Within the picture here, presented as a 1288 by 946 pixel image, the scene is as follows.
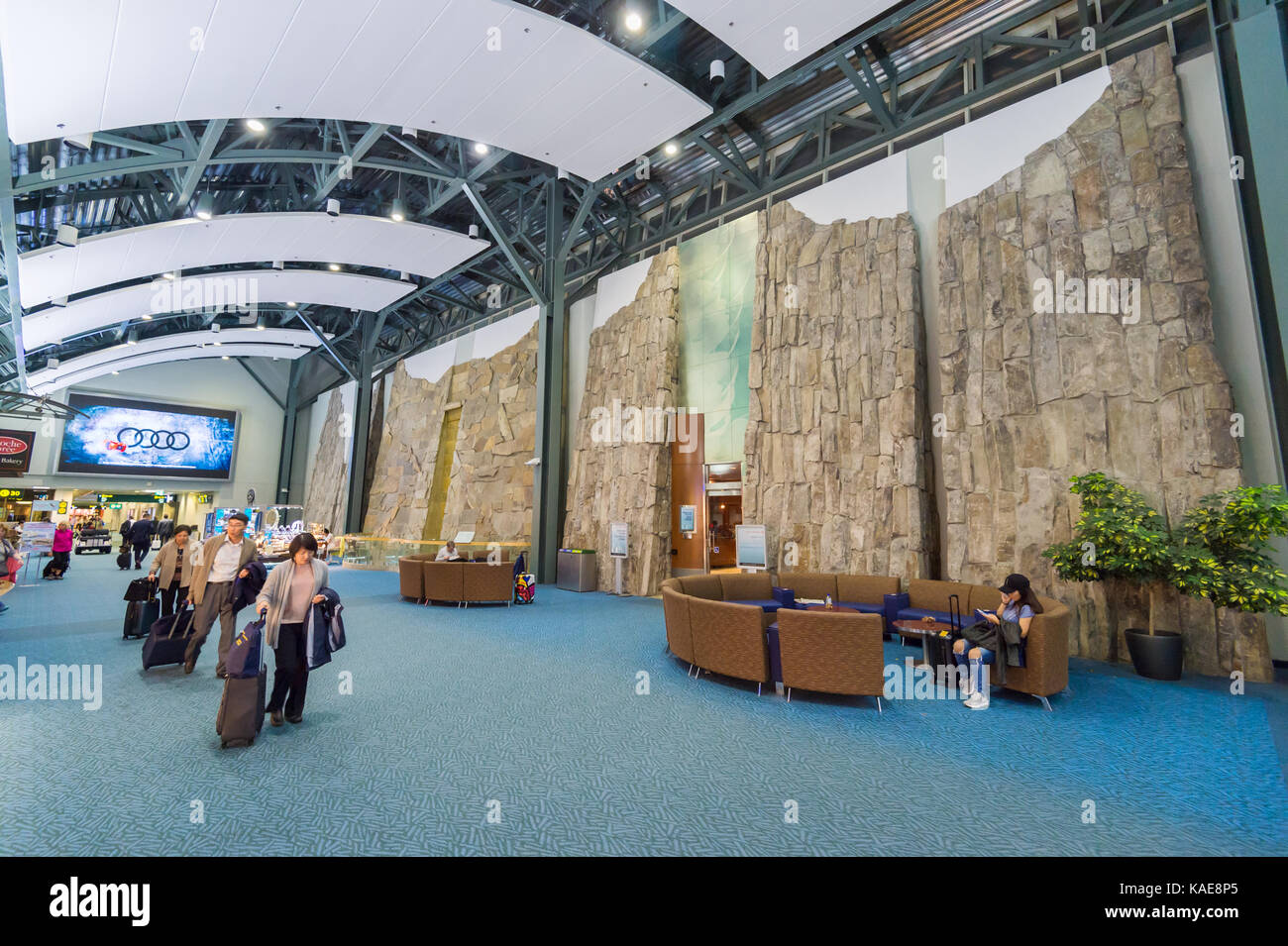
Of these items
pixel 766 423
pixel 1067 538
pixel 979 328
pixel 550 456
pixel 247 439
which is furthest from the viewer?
pixel 247 439

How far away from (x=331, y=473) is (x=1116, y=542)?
23.6m

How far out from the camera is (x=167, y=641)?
5.00m

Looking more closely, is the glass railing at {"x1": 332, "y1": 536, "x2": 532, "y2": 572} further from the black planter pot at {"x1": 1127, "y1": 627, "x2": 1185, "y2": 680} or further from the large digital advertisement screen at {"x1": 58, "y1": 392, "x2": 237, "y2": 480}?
the large digital advertisement screen at {"x1": 58, "y1": 392, "x2": 237, "y2": 480}

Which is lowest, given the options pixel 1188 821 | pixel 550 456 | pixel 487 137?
pixel 1188 821

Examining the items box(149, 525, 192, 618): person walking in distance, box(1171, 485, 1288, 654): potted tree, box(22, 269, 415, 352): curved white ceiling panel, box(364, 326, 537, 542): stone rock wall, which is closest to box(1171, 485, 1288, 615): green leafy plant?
box(1171, 485, 1288, 654): potted tree

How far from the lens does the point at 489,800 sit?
272cm

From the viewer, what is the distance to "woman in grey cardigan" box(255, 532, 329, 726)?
357 cm

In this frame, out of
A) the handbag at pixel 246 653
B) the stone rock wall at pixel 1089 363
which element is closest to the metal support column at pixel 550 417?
the stone rock wall at pixel 1089 363

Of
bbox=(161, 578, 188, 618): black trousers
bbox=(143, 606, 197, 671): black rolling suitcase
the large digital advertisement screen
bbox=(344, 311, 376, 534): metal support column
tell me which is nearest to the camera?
bbox=(143, 606, 197, 671): black rolling suitcase
